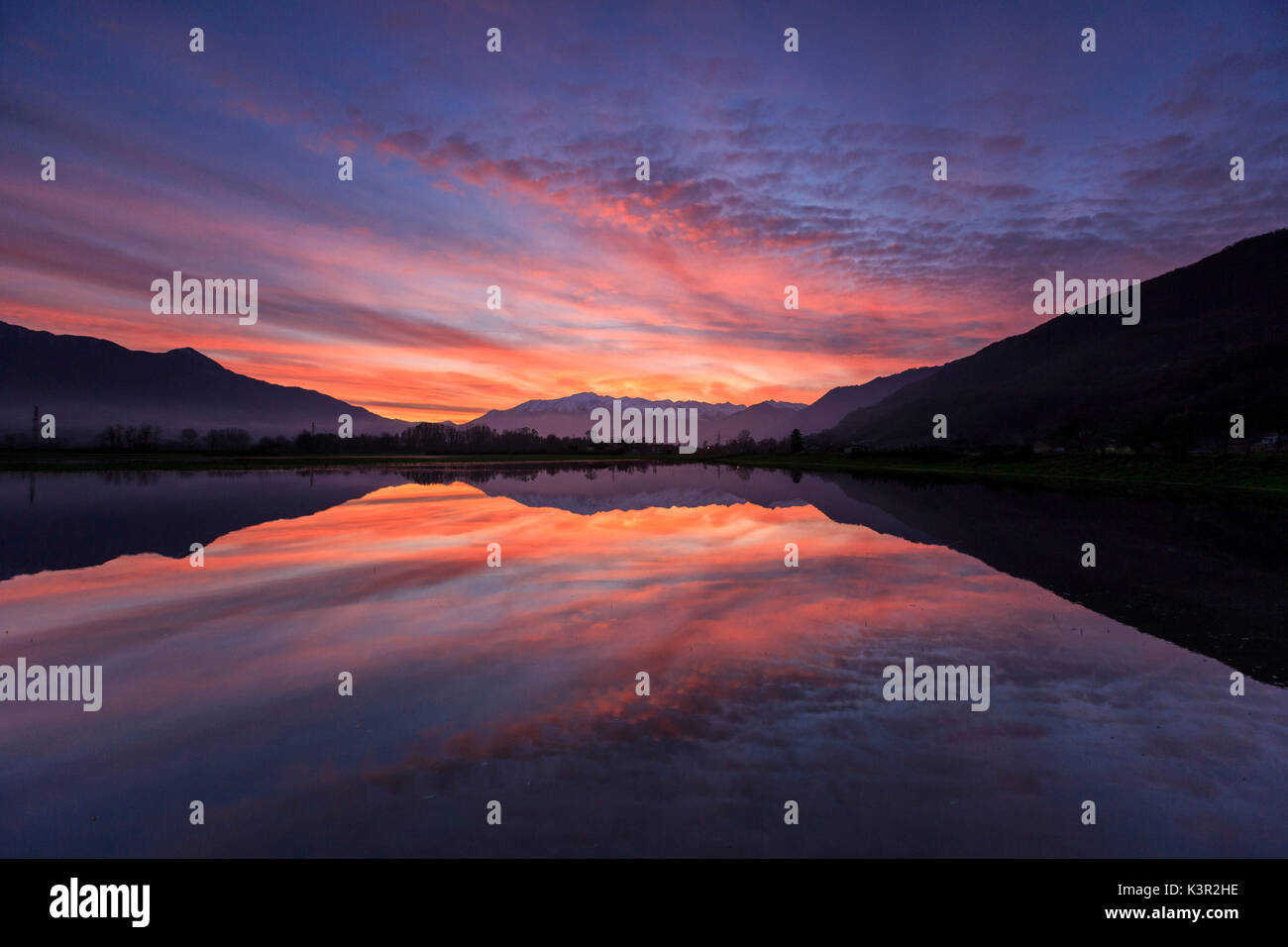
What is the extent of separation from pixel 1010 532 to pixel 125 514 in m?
45.6

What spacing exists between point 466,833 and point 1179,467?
265 feet

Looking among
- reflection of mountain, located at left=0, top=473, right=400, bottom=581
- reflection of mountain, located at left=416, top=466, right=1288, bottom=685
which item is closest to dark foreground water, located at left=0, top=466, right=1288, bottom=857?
reflection of mountain, located at left=416, top=466, right=1288, bottom=685

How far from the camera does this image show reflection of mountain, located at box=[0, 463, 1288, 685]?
13.9 meters

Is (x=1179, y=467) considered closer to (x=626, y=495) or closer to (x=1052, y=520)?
(x=1052, y=520)

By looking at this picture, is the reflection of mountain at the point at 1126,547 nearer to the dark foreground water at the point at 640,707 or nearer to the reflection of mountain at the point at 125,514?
the dark foreground water at the point at 640,707

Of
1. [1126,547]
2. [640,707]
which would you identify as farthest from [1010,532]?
[640,707]

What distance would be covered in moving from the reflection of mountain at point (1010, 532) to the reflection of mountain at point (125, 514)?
10cm

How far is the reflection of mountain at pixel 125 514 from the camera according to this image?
20.5 metres

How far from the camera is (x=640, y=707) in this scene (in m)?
8.50

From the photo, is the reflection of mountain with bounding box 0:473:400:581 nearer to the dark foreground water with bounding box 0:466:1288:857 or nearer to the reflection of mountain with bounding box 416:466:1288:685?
the dark foreground water with bounding box 0:466:1288:857

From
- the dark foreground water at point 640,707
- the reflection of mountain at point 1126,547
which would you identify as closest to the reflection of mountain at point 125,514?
the dark foreground water at point 640,707
